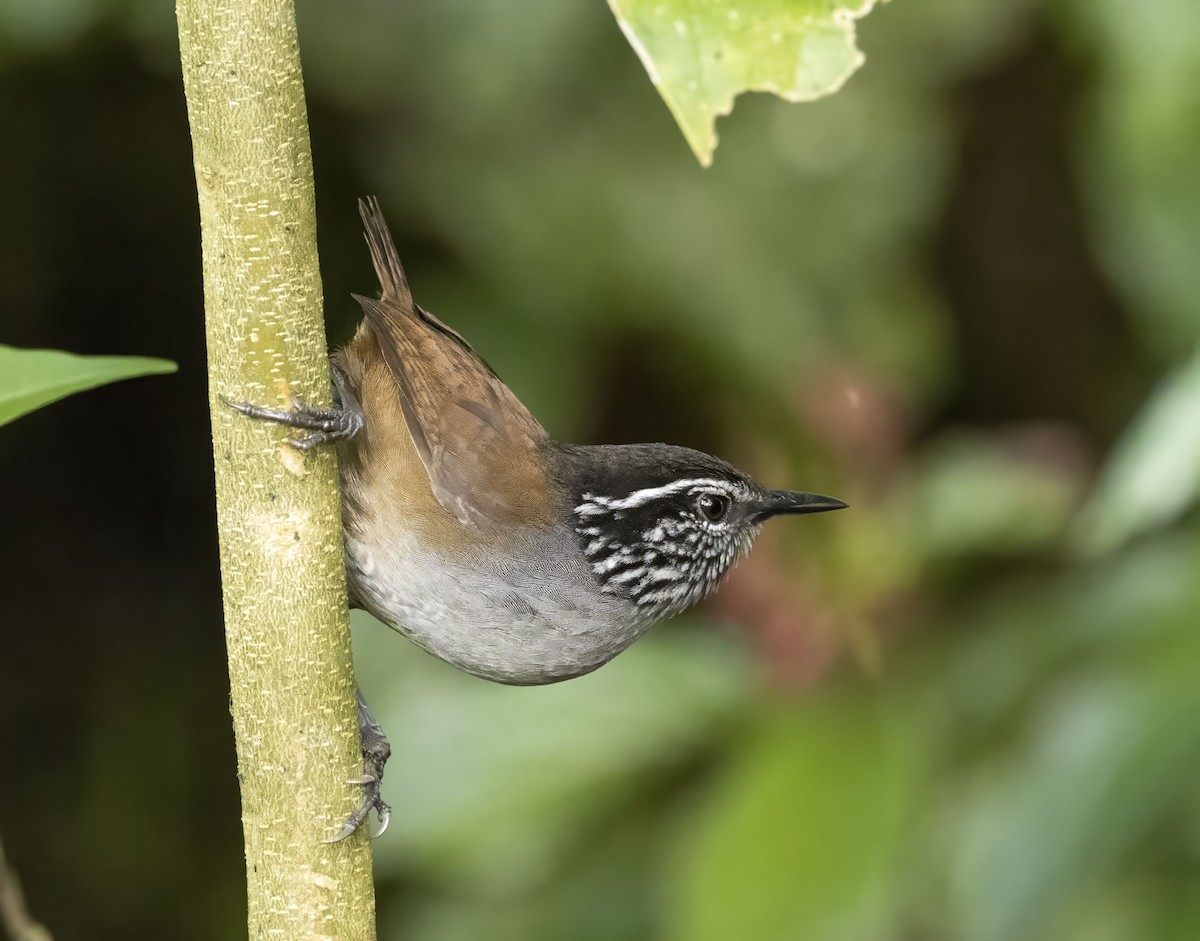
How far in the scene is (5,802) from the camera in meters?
5.30

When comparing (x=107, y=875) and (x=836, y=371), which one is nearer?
(x=836, y=371)

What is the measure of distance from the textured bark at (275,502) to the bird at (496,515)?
89 cm

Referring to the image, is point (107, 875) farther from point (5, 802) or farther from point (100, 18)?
point (100, 18)

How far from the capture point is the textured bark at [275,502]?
175 centimetres

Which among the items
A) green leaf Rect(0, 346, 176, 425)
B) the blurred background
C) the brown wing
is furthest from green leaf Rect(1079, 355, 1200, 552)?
green leaf Rect(0, 346, 176, 425)

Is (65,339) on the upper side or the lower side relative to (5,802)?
upper

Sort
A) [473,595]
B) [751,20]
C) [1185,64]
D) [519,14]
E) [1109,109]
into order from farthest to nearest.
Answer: [519,14]
[1109,109]
[1185,64]
[473,595]
[751,20]

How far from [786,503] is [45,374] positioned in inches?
80.4

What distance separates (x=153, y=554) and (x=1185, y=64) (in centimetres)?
388

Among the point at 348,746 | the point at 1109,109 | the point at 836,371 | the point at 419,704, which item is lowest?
the point at 419,704

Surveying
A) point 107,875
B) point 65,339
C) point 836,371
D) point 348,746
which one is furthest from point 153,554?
point 348,746

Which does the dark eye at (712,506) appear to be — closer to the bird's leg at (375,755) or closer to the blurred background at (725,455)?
the blurred background at (725,455)

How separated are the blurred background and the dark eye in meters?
0.41

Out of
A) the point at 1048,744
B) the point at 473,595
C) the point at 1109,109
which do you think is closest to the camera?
the point at 473,595
